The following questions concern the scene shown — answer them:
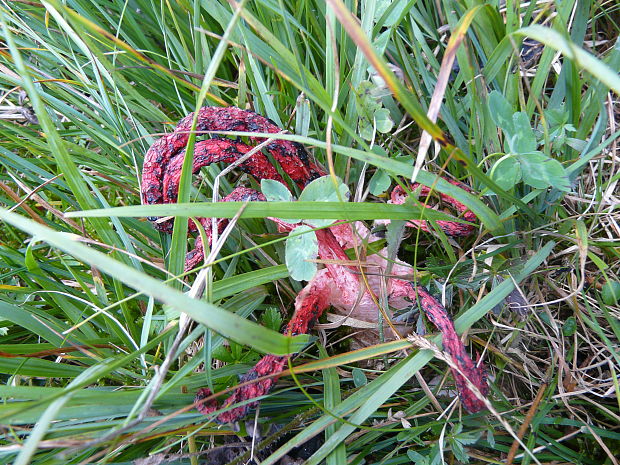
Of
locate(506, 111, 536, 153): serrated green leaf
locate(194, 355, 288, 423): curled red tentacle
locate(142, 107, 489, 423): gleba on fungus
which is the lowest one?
locate(194, 355, 288, 423): curled red tentacle

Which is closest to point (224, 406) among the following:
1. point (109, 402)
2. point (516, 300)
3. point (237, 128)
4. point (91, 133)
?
point (109, 402)

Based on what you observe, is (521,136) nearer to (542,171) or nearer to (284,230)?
(542,171)

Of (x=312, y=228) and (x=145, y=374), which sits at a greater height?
(x=312, y=228)

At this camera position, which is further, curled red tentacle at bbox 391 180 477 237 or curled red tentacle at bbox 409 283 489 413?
curled red tentacle at bbox 391 180 477 237

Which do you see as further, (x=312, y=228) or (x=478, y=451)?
(x=478, y=451)

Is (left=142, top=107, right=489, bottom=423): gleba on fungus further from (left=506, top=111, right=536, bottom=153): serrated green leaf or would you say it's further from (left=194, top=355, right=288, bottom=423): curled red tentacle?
(left=506, top=111, right=536, bottom=153): serrated green leaf

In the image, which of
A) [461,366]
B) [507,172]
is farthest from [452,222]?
[461,366]

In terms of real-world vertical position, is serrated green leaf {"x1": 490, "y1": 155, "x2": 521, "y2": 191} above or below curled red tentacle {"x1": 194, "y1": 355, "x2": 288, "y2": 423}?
above

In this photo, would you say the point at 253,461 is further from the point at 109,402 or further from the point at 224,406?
the point at 109,402

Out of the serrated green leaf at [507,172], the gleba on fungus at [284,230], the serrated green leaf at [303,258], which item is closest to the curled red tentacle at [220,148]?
the gleba on fungus at [284,230]

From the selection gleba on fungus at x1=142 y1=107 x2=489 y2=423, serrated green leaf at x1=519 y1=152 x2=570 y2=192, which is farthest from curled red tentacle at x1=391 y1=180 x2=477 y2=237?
serrated green leaf at x1=519 y1=152 x2=570 y2=192

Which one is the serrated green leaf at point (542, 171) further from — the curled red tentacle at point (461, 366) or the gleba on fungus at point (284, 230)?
the curled red tentacle at point (461, 366)
